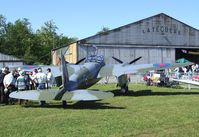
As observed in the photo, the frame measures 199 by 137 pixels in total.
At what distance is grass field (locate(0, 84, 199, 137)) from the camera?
35.3 ft

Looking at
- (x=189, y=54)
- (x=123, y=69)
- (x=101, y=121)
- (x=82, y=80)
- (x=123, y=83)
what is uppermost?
(x=189, y=54)

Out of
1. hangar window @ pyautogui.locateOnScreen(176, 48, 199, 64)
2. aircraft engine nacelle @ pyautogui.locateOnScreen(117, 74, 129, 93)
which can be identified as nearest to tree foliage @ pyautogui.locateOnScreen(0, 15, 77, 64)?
hangar window @ pyautogui.locateOnScreen(176, 48, 199, 64)

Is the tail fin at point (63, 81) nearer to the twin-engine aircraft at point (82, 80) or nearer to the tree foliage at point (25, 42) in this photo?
the twin-engine aircraft at point (82, 80)

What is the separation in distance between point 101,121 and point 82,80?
662cm

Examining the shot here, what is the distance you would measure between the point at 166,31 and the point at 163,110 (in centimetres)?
4066

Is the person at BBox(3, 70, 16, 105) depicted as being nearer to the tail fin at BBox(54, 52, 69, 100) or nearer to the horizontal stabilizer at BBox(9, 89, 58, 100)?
the horizontal stabilizer at BBox(9, 89, 58, 100)

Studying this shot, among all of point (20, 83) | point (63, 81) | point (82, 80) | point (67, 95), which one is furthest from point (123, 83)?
point (67, 95)

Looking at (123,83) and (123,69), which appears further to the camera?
(123,83)

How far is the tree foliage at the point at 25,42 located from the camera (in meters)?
100

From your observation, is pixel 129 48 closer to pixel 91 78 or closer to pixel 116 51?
pixel 116 51

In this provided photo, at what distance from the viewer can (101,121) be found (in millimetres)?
12555

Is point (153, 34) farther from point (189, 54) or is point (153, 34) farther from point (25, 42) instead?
point (25, 42)

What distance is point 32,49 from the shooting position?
102438mm

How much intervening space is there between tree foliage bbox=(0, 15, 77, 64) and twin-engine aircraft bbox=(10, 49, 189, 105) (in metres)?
69.8
